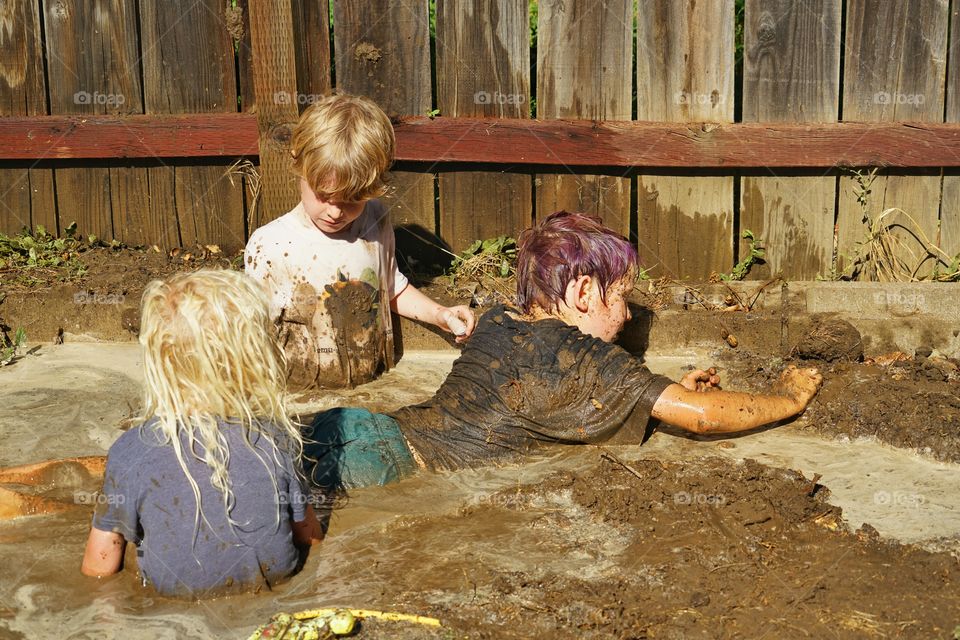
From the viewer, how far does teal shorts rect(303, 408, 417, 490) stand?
3994 mm

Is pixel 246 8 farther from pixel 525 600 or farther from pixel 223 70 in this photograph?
pixel 525 600

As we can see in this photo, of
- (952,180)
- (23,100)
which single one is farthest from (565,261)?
(23,100)

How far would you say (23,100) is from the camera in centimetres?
612

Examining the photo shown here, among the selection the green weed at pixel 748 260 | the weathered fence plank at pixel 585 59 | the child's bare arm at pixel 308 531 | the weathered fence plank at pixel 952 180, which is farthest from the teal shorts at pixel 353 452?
the weathered fence plank at pixel 952 180

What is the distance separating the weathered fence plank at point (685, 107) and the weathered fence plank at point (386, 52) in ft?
4.12

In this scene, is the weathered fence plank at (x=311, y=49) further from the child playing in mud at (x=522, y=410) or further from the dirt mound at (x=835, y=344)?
the dirt mound at (x=835, y=344)

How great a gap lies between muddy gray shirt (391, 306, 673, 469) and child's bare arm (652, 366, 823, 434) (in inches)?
2.7

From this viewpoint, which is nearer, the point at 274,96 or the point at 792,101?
the point at 274,96

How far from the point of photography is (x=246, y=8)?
591 cm

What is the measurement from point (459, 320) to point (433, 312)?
0.26m

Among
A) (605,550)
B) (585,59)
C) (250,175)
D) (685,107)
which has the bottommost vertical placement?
(605,550)

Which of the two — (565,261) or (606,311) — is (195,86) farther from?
(606,311)

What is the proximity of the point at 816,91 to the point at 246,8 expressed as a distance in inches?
131

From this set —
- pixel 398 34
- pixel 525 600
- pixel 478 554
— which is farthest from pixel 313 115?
pixel 525 600
